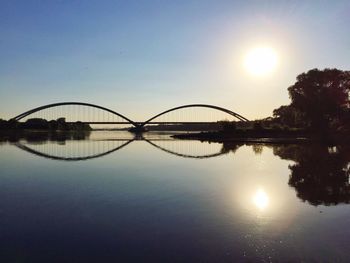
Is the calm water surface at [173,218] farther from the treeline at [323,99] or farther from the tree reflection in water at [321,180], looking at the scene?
the treeline at [323,99]

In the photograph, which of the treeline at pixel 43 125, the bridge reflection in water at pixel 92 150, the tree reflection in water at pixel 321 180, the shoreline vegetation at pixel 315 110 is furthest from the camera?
the treeline at pixel 43 125

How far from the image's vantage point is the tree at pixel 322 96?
218 ft

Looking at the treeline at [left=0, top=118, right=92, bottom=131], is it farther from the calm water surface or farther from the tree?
the calm water surface

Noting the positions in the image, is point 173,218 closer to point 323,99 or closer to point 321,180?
point 321,180

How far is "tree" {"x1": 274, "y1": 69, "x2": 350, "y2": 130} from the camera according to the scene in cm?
6644

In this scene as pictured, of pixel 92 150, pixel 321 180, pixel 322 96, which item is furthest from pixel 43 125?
pixel 321 180

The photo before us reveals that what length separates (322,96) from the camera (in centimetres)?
6681

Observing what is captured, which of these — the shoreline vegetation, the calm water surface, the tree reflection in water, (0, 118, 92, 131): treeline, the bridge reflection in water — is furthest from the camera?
(0, 118, 92, 131): treeline

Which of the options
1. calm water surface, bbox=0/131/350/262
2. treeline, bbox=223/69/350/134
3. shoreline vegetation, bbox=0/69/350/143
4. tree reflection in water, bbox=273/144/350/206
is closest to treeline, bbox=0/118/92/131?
shoreline vegetation, bbox=0/69/350/143

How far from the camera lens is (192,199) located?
1560cm

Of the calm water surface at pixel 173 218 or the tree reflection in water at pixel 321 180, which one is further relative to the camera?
the tree reflection in water at pixel 321 180

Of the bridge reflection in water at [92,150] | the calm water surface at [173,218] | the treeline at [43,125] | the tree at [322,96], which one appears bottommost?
the calm water surface at [173,218]

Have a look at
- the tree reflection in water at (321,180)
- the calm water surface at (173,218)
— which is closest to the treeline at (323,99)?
the tree reflection in water at (321,180)

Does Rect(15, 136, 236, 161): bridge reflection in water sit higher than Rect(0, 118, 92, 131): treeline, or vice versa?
Rect(0, 118, 92, 131): treeline
